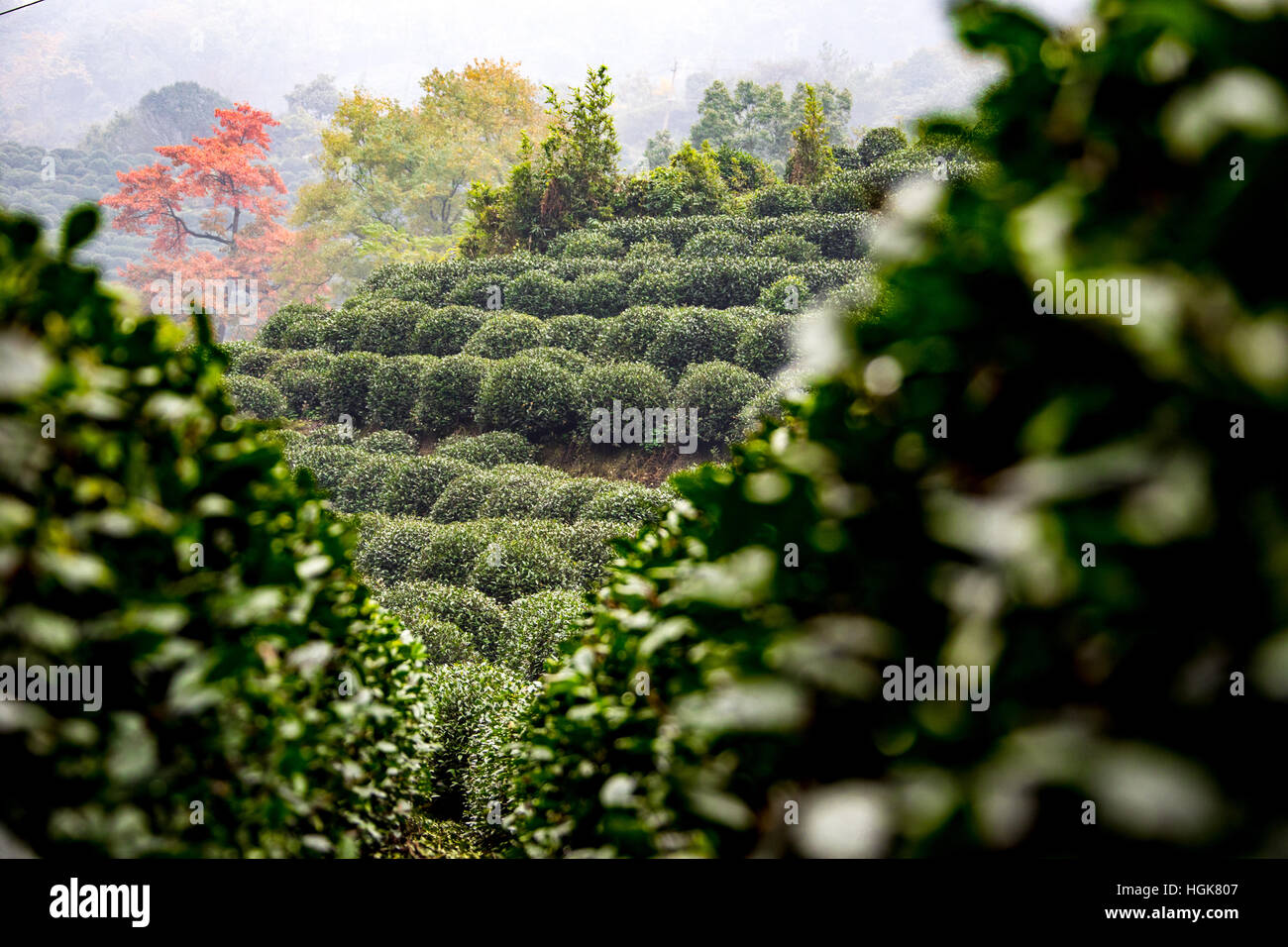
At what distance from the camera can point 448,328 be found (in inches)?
545

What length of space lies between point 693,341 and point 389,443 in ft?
16.2

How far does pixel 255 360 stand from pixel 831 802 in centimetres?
1591

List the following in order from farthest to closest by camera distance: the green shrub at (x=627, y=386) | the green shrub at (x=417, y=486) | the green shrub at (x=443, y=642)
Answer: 1. the green shrub at (x=627, y=386)
2. the green shrub at (x=417, y=486)
3. the green shrub at (x=443, y=642)

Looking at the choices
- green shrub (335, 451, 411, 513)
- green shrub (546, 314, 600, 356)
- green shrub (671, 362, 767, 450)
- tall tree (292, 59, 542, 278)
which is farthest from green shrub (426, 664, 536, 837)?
tall tree (292, 59, 542, 278)

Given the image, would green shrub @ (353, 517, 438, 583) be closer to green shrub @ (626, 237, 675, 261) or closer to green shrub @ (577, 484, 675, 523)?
green shrub @ (577, 484, 675, 523)

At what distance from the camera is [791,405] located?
218 cm

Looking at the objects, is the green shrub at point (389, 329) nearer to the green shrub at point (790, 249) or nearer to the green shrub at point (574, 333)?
the green shrub at point (574, 333)

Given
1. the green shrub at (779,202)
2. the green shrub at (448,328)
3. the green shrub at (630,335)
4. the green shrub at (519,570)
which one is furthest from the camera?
the green shrub at (779,202)

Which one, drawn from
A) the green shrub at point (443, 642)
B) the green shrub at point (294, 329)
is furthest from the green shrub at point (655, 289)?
the green shrub at point (443, 642)

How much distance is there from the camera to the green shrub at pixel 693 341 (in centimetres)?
1202

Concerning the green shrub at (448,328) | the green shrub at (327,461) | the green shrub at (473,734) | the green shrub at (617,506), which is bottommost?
the green shrub at (473,734)

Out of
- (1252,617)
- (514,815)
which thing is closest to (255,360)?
(514,815)

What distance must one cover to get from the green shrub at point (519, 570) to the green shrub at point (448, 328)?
7114 mm
